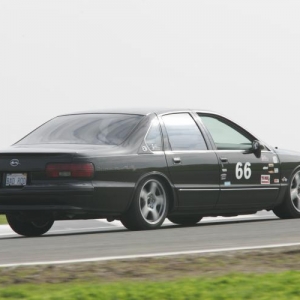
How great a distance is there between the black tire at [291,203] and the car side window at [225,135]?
85cm

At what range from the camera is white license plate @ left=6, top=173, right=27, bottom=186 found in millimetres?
12062

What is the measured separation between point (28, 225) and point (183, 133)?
2.08 meters

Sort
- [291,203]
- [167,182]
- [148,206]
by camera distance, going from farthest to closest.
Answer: [291,203] → [167,182] → [148,206]

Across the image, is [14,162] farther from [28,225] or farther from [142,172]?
[142,172]

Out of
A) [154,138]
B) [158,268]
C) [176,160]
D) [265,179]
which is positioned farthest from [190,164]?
[158,268]

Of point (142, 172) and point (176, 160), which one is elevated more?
point (176, 160)

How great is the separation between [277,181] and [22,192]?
3697mm

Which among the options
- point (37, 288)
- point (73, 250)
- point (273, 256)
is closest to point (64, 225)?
point (73, 250)

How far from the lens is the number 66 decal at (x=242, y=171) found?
1377 cm

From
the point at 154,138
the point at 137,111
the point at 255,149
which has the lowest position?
the point at 255,149

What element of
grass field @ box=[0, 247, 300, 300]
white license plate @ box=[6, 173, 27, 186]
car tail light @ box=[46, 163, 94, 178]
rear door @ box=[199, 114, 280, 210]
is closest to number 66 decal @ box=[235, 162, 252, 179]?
rear door @ box=[199, 114, 280, 210]

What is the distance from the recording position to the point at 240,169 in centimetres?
1382

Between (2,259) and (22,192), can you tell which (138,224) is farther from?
(2,259)

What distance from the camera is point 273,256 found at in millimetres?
9539
